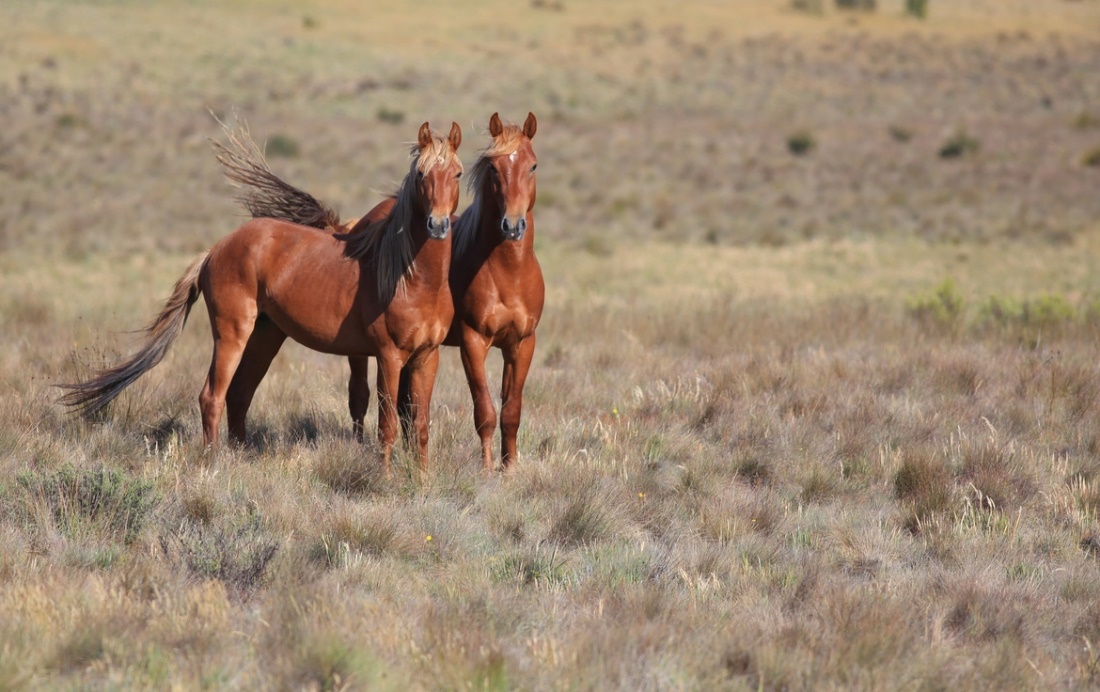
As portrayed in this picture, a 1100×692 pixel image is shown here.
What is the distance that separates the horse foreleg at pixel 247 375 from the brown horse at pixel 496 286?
113 centimetres

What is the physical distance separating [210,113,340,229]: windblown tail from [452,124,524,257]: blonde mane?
1.15 meters

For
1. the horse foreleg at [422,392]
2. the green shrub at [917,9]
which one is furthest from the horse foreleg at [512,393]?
the green shrub at [917,9]

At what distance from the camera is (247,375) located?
700 cm

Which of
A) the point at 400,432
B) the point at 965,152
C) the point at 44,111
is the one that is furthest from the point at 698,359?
the point at 44,111

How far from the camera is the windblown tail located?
7016mm

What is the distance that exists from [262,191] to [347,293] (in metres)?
1.43

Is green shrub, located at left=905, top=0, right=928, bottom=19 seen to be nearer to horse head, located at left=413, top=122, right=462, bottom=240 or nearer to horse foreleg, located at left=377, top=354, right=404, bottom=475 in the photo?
horse head, located at left=413, top=122, right=462, bottom=240

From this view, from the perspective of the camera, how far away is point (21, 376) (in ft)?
27.6

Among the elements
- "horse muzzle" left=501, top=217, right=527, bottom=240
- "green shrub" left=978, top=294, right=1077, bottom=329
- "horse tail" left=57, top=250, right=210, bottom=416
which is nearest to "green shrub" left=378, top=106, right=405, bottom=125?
"green shrub" left=978, top=294, right=1077, bottom=329

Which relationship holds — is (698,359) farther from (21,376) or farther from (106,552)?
(106,552)

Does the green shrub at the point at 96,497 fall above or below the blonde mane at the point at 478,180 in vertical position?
below

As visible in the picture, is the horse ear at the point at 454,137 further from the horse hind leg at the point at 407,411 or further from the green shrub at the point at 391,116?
the green shrub at the point at 391,116

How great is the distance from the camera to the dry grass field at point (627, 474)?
3.91 metres

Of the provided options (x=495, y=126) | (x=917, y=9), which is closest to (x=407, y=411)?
(x=495, y=126)
